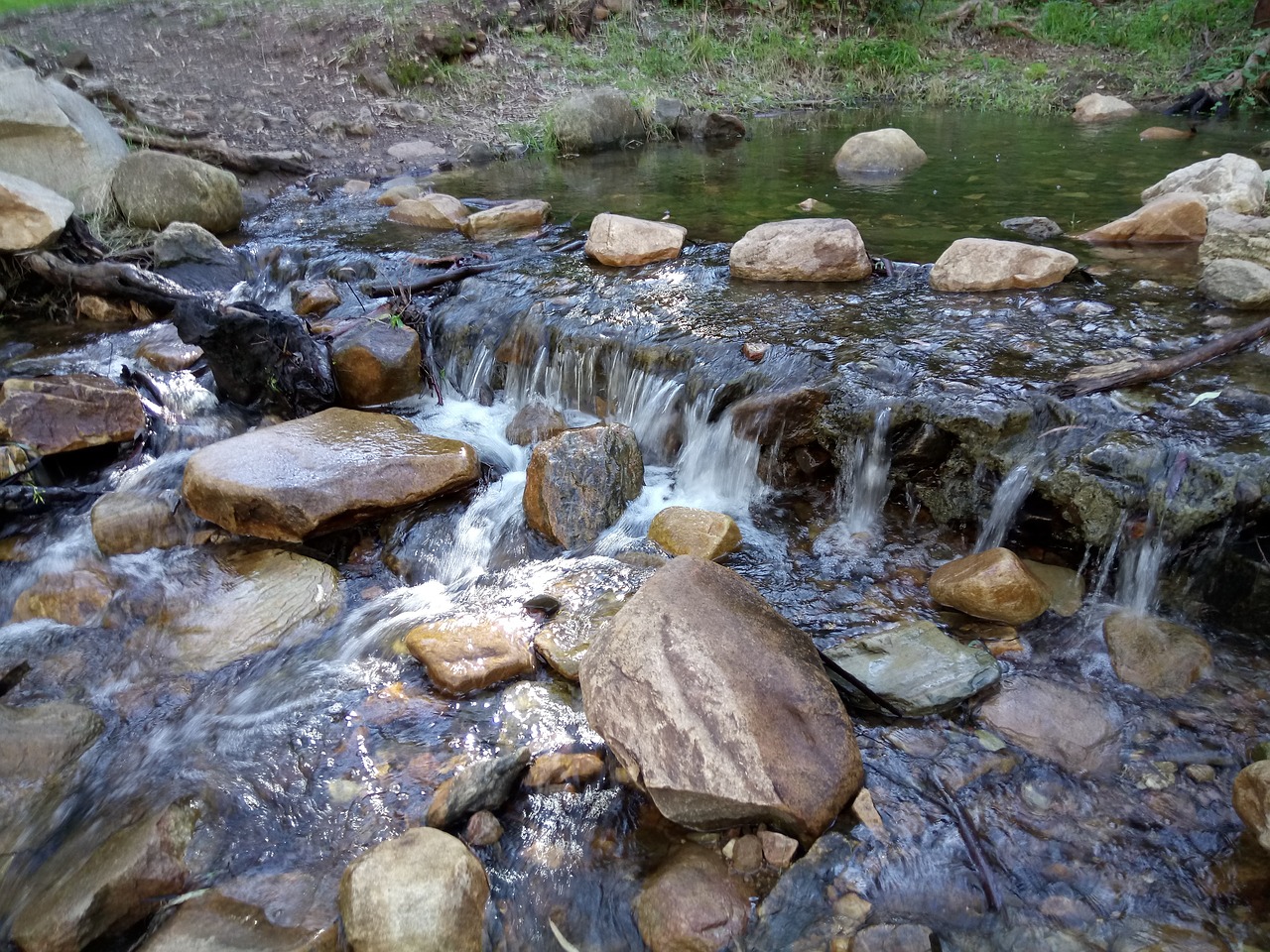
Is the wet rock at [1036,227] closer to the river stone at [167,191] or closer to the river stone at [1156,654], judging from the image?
the river stone at [1156,654]

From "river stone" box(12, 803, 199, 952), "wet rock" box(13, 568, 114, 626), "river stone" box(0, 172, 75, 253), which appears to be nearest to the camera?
"river stone" box(12, 803, 199, 952)

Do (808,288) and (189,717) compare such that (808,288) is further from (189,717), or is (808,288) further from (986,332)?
(189,717)

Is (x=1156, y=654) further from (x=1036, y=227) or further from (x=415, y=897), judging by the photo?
(x=1036, y=227)

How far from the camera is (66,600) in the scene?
3.41 meters

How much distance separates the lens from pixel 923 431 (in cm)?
346

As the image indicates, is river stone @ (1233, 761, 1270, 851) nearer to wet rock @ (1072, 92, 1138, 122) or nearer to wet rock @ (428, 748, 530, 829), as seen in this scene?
wet rock @ (428, 748, 530, 829)

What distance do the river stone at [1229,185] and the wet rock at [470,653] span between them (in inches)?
213

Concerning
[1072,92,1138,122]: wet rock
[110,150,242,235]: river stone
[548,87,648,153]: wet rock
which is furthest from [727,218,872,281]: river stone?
[1072,92,1138,122]: wet rock

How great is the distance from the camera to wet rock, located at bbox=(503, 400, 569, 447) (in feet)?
14.5

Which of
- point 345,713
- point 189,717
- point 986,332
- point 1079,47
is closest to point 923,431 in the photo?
point 986,332

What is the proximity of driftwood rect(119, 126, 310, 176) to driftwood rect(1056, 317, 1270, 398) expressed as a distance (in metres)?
8.79

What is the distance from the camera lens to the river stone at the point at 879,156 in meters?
8.34

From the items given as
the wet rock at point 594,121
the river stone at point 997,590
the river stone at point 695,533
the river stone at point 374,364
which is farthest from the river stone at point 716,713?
the wet rock at point 594,121

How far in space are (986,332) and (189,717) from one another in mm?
3994
